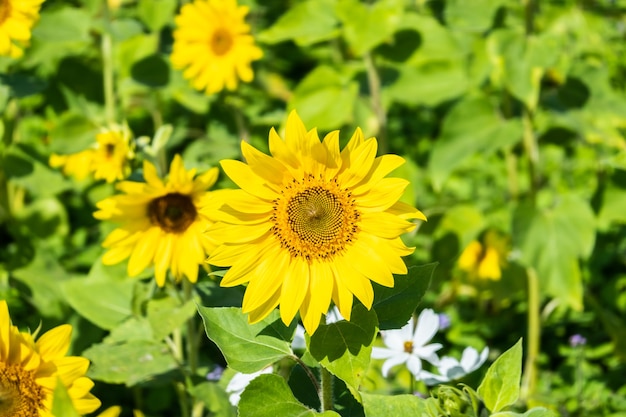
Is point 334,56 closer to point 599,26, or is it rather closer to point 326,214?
point 599,26

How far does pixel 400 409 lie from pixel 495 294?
153 cm

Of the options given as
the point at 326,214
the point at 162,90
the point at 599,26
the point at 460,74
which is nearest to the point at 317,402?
the point at 326,214

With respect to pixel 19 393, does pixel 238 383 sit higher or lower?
lower

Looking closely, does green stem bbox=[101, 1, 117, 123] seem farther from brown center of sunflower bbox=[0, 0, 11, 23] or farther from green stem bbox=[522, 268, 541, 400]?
green stem bbox=[522, 268, 541, 400]

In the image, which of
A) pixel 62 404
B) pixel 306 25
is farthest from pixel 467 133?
pixel 62 404

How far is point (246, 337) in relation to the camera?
66.1 inches

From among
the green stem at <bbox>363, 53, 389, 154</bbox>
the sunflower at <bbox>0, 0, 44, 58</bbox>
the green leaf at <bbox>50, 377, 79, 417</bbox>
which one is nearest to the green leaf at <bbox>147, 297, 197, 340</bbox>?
the green leaf at <bbox>50, 377, 79, 417</bbox>

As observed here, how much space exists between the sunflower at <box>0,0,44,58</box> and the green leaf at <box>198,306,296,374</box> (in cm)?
119

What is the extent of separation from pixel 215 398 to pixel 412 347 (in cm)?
48

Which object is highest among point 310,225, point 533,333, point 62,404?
point 310,225

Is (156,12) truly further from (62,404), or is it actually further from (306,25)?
(62,404)

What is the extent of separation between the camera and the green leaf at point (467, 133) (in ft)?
9.39

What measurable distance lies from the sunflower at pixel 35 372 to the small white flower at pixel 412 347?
661 mm

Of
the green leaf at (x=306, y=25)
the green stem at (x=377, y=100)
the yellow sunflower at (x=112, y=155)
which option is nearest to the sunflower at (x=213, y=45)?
the green leaf at (x=306, y=25)
